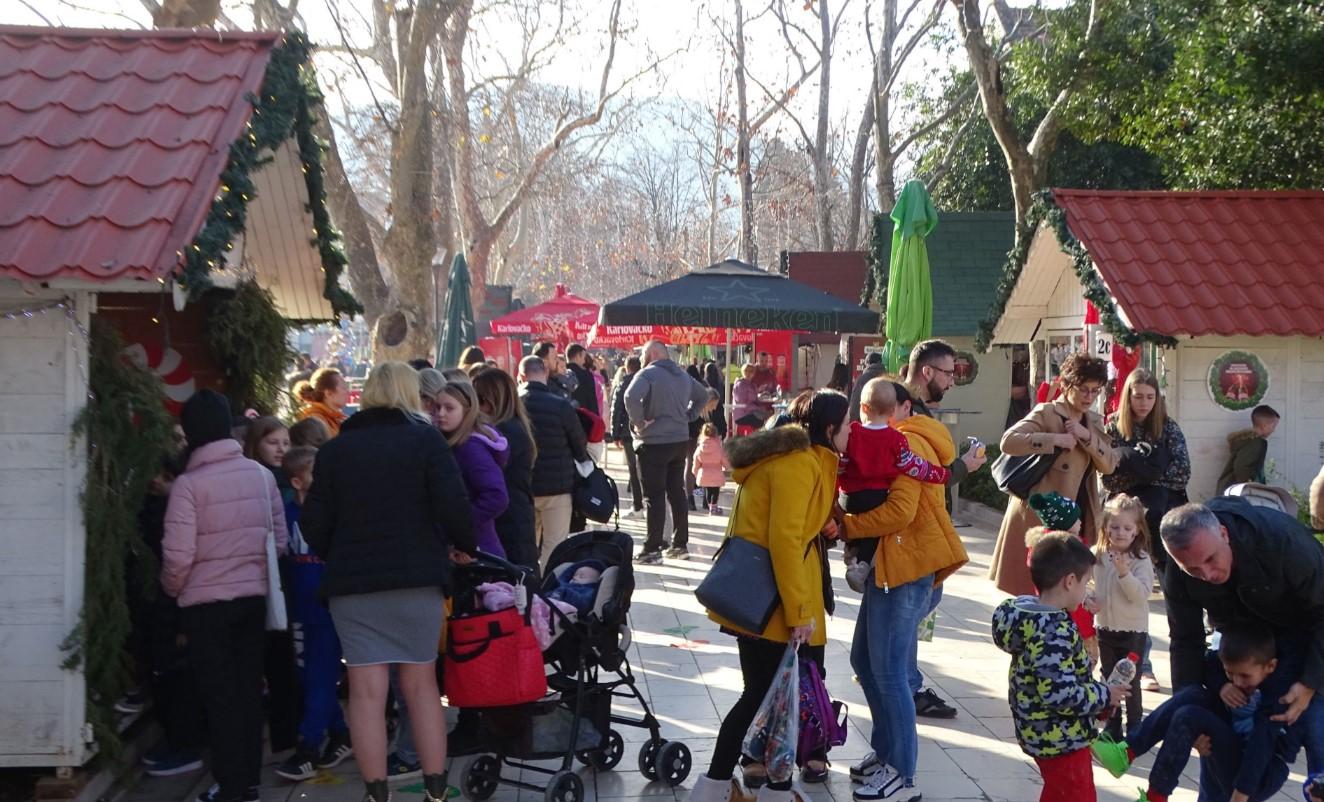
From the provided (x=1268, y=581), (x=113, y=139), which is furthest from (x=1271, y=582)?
(x=113, y=139)

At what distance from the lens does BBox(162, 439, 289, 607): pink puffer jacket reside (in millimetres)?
5402

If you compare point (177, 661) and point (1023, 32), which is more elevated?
point (1023, 32)

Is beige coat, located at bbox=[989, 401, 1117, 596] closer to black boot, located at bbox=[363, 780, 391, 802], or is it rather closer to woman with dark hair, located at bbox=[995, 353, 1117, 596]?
woman with dark hair, located at bbox=[995, 353, 1117, 596]

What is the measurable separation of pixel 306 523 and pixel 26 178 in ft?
6.55

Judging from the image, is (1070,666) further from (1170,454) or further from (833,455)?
(1170,454)

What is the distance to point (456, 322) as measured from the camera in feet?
57.2

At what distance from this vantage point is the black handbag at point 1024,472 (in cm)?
668

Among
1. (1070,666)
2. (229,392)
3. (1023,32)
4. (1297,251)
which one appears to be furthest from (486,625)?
(1023,32)

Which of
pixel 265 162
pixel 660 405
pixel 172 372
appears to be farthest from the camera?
pixel 660 405

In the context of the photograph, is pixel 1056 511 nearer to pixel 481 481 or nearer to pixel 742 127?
pixel 481 481

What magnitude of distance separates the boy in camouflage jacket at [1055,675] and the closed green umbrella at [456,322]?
511 inches

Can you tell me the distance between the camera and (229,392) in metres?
8.16

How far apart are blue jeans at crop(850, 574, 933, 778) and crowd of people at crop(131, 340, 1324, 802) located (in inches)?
0.5

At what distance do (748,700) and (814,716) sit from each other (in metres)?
0.39
